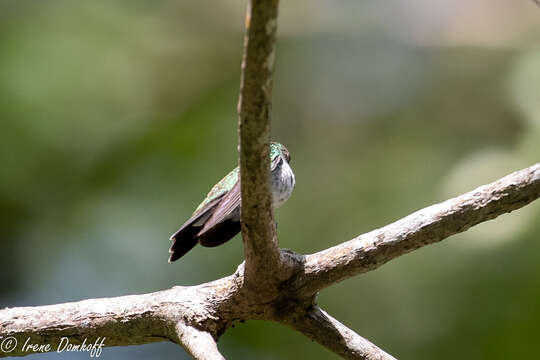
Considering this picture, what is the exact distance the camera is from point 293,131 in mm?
6906

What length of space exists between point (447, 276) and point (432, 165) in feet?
3.60

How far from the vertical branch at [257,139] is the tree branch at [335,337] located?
0.27m

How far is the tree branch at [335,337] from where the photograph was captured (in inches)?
119

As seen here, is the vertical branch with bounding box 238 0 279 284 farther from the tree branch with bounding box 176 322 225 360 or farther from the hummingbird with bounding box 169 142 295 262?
the hummingbird with bounding box 169 142 295 262

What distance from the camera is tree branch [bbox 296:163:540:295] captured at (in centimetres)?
269

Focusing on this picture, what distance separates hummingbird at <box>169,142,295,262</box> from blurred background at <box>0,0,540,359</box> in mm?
1460

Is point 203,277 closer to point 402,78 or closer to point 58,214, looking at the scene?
point 58,214

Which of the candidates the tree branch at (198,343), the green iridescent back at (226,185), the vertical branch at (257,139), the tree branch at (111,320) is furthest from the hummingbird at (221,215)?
the vertical branch at (257,139)

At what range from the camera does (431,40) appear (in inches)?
278

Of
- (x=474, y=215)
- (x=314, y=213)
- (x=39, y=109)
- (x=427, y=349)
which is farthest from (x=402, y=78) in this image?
(x=474, y=215)

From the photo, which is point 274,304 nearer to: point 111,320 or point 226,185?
point 111,320

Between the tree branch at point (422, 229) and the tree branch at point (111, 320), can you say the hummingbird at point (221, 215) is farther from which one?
the tree branch at point (422, 229)

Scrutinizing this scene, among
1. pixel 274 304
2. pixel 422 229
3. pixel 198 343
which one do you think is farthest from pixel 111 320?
pixel 422 229

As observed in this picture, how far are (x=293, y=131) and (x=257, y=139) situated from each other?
452 cm
